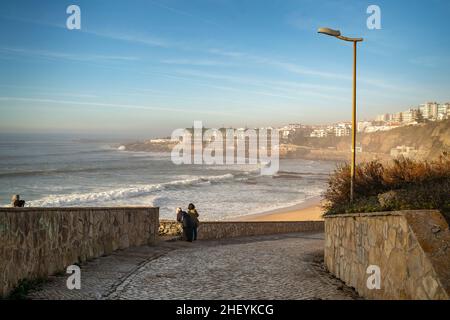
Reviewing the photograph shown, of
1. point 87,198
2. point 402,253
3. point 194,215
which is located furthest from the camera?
point 87,198

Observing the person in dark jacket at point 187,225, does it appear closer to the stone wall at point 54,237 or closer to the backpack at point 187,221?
the backpack at point 187,221

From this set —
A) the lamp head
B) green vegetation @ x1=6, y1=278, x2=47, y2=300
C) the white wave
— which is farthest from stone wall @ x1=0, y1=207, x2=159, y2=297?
the white wave

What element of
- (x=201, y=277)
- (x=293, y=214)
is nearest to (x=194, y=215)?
(x=201, y=277)

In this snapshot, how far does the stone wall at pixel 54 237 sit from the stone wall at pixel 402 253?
546cm

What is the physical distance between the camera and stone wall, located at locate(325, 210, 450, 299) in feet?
16.5

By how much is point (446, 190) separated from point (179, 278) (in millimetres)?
5119

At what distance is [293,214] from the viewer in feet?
112

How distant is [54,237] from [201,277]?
294cm

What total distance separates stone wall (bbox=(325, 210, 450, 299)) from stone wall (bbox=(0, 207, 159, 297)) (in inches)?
215

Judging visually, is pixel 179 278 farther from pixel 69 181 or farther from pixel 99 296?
pixel 69 181

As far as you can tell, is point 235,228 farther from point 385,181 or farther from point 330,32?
point 330,32

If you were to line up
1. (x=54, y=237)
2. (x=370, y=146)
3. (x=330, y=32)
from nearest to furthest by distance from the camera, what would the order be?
(x=54, y=237), (x=330, y=32), (x=370, y=146)

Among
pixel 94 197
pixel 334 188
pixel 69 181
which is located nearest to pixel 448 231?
pixel 334 188
